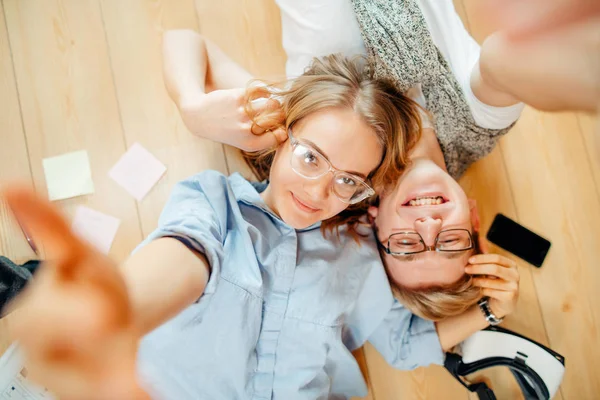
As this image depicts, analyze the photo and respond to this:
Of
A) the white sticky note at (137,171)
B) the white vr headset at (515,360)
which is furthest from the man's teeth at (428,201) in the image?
the white sticky note at (137,171)

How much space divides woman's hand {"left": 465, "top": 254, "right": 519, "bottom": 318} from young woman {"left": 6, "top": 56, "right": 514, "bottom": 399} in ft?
0.16

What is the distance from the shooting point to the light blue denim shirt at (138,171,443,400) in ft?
3.62

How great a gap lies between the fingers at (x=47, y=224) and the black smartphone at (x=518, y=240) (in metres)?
1.43

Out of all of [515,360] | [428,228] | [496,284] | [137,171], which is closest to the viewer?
[428,228]

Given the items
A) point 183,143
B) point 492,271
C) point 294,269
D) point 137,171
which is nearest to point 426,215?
point 492,271

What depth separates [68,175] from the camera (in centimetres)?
143

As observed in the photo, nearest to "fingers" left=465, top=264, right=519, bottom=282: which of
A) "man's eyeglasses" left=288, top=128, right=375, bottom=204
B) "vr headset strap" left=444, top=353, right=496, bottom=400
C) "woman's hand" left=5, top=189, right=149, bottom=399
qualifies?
"vr headset strap" left=444, top=353, right=496, bottom=400

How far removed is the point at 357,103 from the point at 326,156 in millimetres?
161

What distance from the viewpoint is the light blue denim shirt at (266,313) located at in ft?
3.62

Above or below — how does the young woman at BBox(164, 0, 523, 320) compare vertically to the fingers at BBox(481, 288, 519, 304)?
above

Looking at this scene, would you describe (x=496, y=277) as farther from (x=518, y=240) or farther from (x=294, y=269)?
(x=294, y=269)

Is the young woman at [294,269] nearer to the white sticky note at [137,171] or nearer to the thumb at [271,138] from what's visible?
the thumb at [271,138]

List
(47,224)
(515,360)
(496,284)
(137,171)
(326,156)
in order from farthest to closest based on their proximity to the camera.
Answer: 1. (137,171)
2. (515,360)
3. (496,284)
4. (326,156)
5. (47,224)

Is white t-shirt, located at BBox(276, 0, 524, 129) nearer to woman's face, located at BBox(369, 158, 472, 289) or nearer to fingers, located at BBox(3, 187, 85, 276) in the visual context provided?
woman's face, located at BBox(369, 158, 472, 289)
